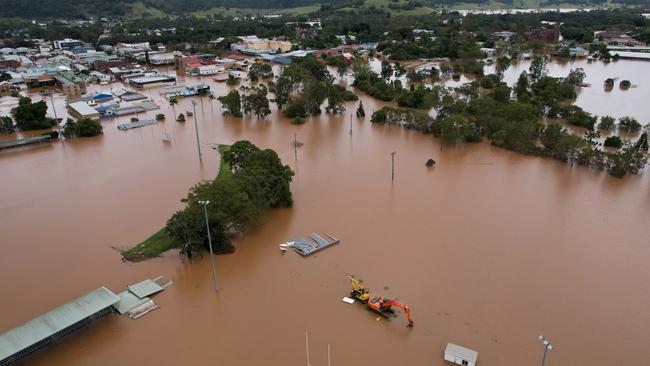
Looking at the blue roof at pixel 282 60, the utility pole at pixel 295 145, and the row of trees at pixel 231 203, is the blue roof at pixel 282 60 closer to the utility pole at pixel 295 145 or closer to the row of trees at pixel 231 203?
the utility pole at pixel 295 145

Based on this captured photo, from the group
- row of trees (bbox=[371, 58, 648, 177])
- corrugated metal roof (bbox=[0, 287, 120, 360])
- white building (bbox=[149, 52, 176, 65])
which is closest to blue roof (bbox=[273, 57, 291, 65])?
white building (bbox=[149, 52, 176, 65])

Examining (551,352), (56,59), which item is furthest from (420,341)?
(56,59)

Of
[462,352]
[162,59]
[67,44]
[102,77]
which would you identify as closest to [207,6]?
[67,44]

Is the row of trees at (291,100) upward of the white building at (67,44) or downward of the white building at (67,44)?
downward

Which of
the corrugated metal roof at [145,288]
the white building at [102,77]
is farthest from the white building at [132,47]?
the corrugated metal roof at [145,288]

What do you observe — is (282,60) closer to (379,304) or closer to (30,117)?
(30,117)

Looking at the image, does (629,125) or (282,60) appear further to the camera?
(282,60)
